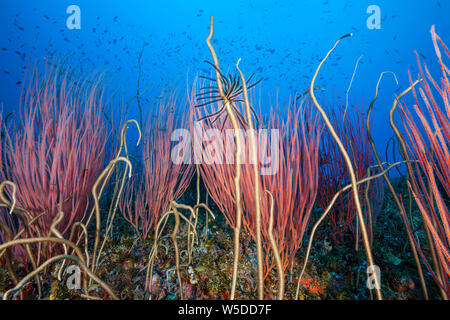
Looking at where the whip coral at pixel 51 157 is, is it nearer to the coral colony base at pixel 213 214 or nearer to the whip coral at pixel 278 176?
the coral colony base at pixel 213 214

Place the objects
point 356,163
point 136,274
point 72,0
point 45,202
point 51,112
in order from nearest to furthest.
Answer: point 136,274 → point 45,202 → point 51,112 → point 356,163 → point 72,0

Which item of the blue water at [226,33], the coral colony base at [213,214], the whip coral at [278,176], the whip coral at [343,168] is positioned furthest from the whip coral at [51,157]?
the blue water at [226,33]

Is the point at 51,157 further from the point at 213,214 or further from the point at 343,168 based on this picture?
the point at 343,168

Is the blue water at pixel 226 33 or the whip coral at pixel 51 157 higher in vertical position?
the blue water at pixel 226 33

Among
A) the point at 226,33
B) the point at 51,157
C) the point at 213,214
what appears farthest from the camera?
the point at 226,33

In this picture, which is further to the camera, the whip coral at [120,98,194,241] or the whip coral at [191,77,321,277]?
the whip coral at [120,98,194,241]

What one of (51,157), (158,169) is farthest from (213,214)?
(51,157)

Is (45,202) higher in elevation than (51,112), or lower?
lower

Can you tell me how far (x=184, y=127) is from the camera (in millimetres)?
2752

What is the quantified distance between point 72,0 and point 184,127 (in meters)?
35.1

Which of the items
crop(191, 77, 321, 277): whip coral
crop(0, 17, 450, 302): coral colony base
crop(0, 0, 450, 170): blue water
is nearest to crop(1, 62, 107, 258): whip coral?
crop(0, 17, 450, 302): coral colony base

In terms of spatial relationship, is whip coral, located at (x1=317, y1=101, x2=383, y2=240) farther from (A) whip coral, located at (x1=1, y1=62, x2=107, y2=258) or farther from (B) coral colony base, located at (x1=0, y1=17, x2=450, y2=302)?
(A) whip coral, located at (x1=1, y1=62, x2=107, y2=258)

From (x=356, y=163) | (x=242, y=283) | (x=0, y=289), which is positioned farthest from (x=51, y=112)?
(x=356, y=163)
